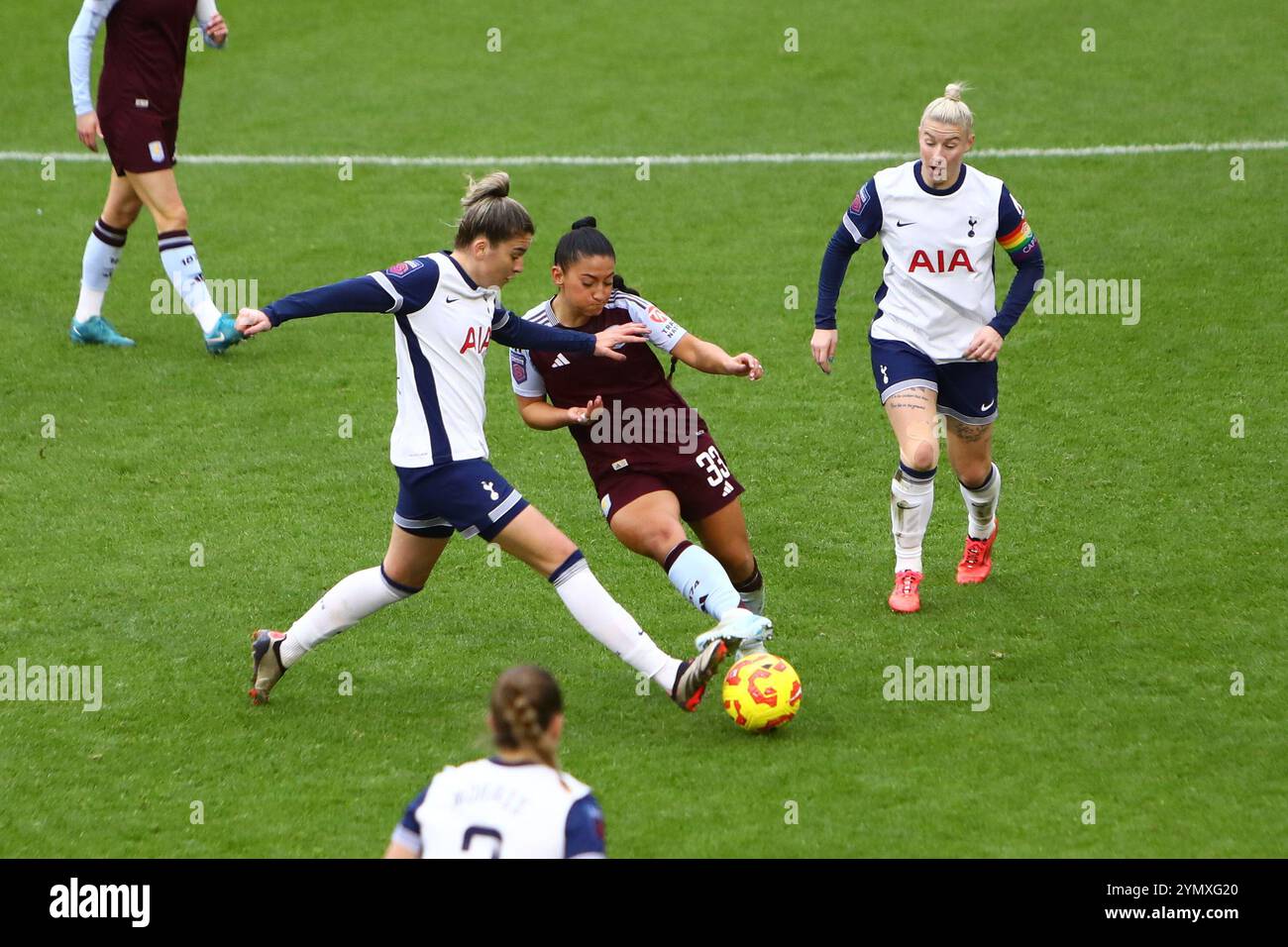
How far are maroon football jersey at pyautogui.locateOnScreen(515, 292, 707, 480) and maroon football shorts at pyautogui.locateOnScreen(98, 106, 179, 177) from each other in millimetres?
4561

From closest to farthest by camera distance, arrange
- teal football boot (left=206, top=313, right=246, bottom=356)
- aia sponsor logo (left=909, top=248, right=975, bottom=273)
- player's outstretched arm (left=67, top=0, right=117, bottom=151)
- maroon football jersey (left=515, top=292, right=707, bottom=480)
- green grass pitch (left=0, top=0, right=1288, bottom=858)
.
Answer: green grass pitch (left=0, top=0, right=1288, bottom=858)
maroon football jersey (left=515, top=292, right=707, bottom=480)
aia sponsor logo (left=909, top=248, right=975, bottom=273)
player's outstretched arm (left=67, top=0, right=117, bottom=151)
teal football boot (left=206, top=313, right=246, bottom=356)

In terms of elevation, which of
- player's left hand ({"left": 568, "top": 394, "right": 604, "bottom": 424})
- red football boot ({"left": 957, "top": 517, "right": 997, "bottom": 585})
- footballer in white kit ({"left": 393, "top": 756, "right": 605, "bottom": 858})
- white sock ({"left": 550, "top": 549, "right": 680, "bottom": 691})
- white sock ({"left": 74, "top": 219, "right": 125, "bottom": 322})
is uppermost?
white sock ({"left": 74, "top": 219, "right": 125, "bottom": 322})

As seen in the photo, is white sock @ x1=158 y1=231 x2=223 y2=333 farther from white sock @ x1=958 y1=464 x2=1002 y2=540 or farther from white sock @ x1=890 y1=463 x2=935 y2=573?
white sock @ x1=958 y1=464 x2=1002 y2=540

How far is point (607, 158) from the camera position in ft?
48.6

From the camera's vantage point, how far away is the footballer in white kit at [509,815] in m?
4.04

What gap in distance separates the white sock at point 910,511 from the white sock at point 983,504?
351 mm

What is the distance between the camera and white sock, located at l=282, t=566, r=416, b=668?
6629mm

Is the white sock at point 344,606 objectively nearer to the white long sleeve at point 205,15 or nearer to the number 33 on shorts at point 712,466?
the number 33 on shorts at point 712,466

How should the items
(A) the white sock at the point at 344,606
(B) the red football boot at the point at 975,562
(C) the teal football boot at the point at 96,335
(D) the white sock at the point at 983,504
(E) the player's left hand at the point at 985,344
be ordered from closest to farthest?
(A) the white sock at the point at 344,606 < (E) the player's left hand at the point at 985,344 < (D) the white sock at the point at 983,504 < (B) the red football boot at the point at 975,562 < (C) the teal football boot at the point at 96,335

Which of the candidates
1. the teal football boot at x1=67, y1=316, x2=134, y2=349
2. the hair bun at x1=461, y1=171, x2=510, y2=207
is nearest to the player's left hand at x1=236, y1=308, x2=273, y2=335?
the hair bun at x1=461, y1=171, x2=510, y2=207

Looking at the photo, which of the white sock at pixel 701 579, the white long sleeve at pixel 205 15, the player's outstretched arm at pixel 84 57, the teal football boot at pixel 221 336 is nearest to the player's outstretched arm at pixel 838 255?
the white sock at pixel 701 579

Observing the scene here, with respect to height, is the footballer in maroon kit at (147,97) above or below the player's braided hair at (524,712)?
above

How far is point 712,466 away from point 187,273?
16.6ft

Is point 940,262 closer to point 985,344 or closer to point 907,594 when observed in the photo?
point 985,344
